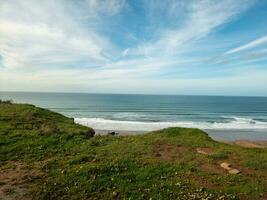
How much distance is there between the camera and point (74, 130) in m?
16.5

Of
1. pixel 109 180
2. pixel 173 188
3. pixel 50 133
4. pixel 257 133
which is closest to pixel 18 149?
pixel 50 133

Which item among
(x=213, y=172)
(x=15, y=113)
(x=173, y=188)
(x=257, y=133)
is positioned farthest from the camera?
(x=257, y=133)

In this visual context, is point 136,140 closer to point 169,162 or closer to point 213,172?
point 169,162

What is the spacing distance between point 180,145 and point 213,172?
4.26 metres

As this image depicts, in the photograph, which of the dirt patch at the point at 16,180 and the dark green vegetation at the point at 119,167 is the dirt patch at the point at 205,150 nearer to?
the dark green vegetation at the point at 119,167

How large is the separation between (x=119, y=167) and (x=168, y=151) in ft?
12.2

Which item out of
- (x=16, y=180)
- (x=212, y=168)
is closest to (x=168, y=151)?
(x=212, y=168)

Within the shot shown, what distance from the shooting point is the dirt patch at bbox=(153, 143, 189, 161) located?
11.8 meters

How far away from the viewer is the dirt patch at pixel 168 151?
11.8 metres

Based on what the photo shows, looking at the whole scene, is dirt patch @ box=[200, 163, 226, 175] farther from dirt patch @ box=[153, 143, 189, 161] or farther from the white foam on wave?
the white foam on wave

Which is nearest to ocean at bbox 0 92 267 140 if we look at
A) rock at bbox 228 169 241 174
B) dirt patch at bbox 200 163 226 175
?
dirt patch at bbox 200 163 226 175

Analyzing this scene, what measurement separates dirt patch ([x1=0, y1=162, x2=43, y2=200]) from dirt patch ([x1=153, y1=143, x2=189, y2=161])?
5.39m

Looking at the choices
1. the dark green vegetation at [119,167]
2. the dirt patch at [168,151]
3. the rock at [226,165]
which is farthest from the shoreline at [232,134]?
the rock at [226,165]

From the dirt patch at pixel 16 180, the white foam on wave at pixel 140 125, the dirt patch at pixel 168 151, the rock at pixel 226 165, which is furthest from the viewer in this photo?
the white foam on wave at pixel 140 125
